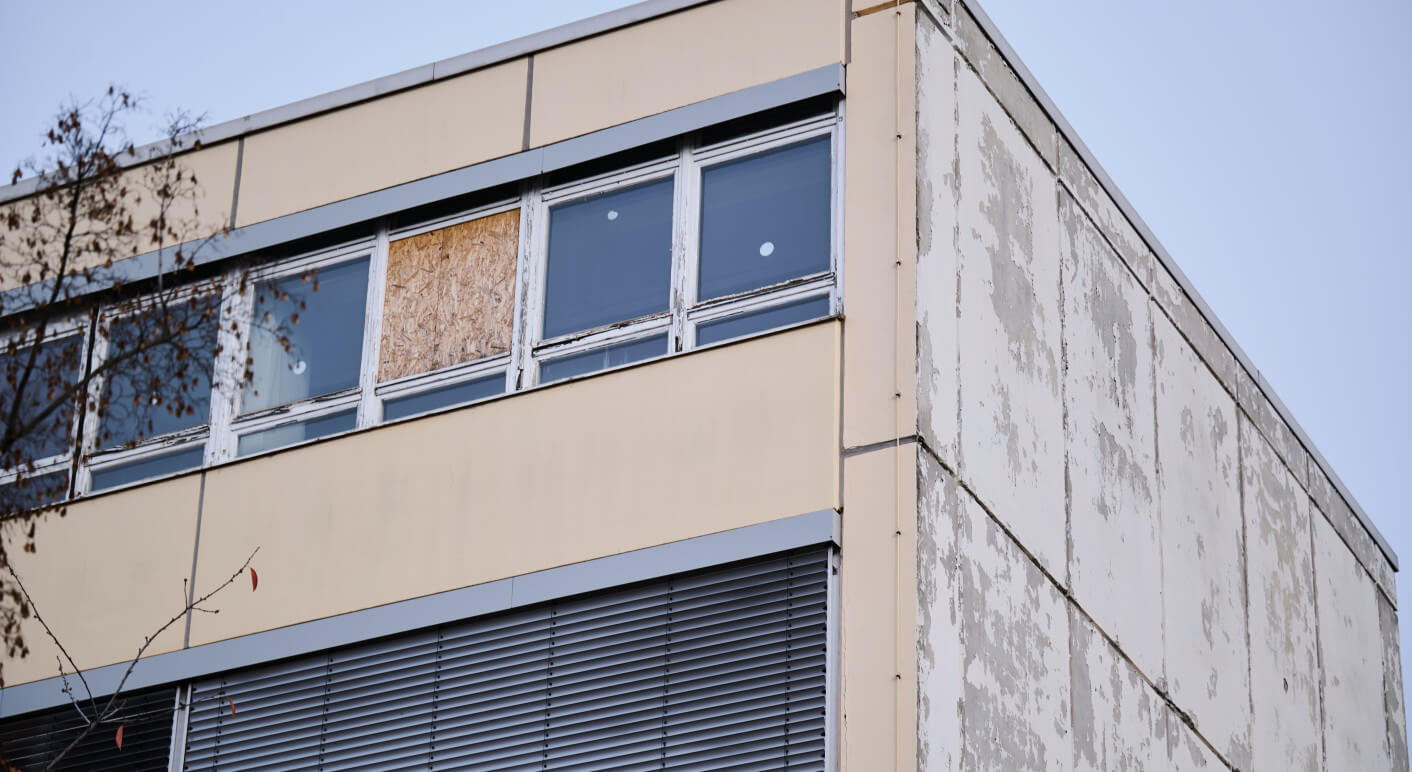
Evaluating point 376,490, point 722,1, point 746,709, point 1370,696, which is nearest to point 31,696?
point 376,490

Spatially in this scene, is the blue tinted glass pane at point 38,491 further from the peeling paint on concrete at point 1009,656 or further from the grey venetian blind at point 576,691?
→ the peeling paint on concrete at point 1009,656

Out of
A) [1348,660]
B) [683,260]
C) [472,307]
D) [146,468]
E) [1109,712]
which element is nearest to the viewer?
[683,260]

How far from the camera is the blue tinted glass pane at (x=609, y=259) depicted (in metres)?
13.6

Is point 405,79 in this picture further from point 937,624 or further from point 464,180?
point 937,624

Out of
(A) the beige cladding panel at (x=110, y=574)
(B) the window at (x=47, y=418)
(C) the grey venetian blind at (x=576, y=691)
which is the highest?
(B) the window at (x=47, y=418)

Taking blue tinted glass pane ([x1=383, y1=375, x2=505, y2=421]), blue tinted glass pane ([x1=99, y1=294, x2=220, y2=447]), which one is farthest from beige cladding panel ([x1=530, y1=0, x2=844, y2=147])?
blue tinted glass pane ([x1=99, y1=294, x2=220, y2=447])

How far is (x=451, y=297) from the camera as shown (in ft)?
47.1

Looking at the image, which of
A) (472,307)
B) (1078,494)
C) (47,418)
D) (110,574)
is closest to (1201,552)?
(1078,494)

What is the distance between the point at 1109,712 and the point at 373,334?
5.63 meters

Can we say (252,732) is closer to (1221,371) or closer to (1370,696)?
(1221,371)

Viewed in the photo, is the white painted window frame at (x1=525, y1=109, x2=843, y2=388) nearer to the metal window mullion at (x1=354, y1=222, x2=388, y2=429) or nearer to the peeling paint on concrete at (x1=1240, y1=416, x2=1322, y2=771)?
the metal window mullion at (x1=354, y1=222, x2=388, y2=429)

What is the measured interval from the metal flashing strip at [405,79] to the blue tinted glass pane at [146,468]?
2233 mm

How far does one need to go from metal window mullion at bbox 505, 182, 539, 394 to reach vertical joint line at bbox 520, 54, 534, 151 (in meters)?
0.28

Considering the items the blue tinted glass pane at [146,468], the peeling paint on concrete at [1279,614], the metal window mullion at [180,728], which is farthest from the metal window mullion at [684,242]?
the peeling paint on concrete at [1279,614]
